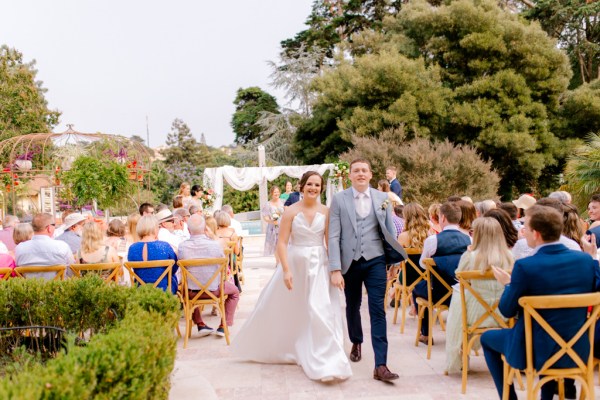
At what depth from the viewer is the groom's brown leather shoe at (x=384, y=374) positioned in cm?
398

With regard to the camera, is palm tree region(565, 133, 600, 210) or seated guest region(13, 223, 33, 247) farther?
palm tree region(565, 133, 600, 210)

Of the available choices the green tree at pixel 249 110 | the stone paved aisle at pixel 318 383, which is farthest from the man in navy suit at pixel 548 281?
the green tree at pixel 249 110

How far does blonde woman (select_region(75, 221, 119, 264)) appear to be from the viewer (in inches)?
210

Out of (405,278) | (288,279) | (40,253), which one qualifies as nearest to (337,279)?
(288,279)

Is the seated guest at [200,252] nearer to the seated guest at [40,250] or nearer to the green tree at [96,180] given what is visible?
the seated guest at [40,250]

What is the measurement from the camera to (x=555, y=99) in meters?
21.4

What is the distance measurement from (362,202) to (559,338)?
1783 millimetres

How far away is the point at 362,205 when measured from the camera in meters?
4.21

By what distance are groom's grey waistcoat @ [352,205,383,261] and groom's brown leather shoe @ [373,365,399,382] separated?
0.83m

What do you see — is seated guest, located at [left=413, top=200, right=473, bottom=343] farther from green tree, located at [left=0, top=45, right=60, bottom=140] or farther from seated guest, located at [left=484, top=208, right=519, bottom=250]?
green tree, located at [left=0, top=45, right=60, bottom=140]

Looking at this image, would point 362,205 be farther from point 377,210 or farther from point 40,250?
point 40,250

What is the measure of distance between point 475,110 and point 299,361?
60.5 feet

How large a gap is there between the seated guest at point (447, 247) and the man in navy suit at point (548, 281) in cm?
170

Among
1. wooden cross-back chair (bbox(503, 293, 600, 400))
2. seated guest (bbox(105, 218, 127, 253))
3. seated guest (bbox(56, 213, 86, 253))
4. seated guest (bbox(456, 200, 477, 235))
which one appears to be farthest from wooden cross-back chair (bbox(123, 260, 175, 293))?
wooden cross-back chair (bbox(503, 293, 600, 400))
